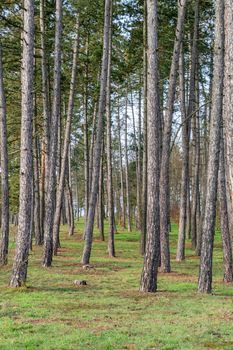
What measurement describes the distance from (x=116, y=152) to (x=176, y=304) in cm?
4500

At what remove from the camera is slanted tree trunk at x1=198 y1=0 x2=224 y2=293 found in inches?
468

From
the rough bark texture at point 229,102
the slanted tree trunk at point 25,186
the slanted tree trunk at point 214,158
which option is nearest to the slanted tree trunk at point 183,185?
the slanted tree trunk at point 214,158

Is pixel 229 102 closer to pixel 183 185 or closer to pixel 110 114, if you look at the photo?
pixel 183 185

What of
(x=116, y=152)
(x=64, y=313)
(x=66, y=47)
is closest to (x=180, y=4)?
(x=66, y=47)

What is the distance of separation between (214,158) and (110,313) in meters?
Answer: 4.62

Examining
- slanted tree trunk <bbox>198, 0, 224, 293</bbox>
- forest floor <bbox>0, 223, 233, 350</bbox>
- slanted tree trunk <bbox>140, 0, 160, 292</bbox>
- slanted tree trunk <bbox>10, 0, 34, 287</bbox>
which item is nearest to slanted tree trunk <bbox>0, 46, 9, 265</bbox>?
forest floor <bbox>0, 223, 233, 350</bbox>

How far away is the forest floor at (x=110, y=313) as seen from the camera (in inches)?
284

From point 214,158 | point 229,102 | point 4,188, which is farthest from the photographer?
point 4,188

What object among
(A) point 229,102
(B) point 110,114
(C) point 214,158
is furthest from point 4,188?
(A) point 229,102

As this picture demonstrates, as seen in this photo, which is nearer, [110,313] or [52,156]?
[110,313]

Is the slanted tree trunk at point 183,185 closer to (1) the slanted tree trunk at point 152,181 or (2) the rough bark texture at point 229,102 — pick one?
(1) the slanted tree trunk at point 152,181

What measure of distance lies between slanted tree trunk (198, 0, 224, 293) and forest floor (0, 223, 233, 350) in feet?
2.24

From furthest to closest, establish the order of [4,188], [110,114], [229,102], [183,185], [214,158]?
[110,114]
[183,185]
[4,188]
[214,158]
[229,102]

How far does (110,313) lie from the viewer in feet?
30.8
